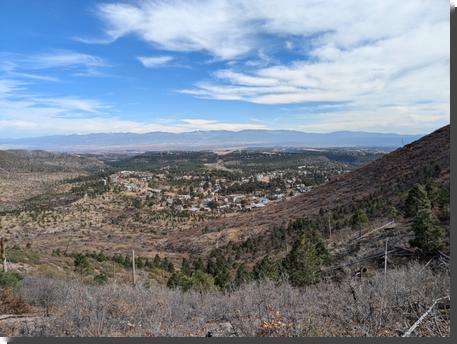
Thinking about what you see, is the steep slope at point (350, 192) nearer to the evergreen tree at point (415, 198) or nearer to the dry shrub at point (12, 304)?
the evergreen tree at point (415, 198)

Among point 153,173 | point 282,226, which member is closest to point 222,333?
point 282,226

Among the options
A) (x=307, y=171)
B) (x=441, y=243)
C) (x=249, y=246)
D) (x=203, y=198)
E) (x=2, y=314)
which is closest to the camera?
(x=2, y=314)

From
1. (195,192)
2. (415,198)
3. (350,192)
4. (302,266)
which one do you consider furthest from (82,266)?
(195,192)

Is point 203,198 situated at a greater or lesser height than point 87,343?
lesser

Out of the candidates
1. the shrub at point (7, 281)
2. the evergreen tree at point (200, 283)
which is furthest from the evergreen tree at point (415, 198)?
the shrub at point (7, 281)

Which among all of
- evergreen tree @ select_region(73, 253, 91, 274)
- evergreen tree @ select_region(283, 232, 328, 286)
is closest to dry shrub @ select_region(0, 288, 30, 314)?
evergreen tree @ select_region(283, 232, 328, 286)

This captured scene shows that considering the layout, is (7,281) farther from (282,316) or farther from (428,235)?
(428,235)

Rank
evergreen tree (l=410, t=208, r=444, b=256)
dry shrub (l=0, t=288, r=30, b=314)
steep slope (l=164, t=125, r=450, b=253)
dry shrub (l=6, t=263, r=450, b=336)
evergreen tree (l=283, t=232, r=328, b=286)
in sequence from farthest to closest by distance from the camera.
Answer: steep slope (l=164, t=125, r=450, b=253) → evergreen tree (l=283, t=232, r=328, b=286) → evergreen tree (l=410, t=208, r=444, b=256) → dry shrub (l=0, t=288, r=30, b=314) → dry shrub (l=6, t=263, r=450, b=336)

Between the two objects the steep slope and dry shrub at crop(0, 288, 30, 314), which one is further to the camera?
the steep slope

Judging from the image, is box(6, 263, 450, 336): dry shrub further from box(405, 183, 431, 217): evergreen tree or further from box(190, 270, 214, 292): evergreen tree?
box(405, 183, 431, 217): evergreen tree

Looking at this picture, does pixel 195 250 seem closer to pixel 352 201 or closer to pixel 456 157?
pixel 352 201
